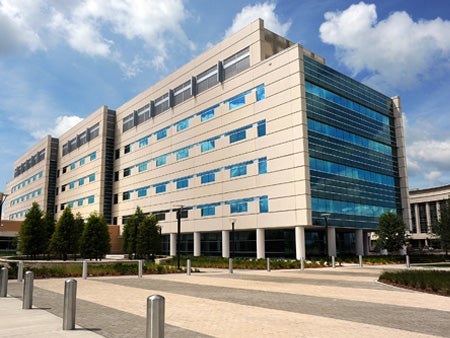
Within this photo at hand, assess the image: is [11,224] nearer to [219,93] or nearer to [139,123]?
[139,123]

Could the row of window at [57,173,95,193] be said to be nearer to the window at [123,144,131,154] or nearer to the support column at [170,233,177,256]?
the window at [123,144,131,154]

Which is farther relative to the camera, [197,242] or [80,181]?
Answer: [80,181]

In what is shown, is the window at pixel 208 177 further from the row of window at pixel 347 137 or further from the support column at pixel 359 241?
the support column at pixel 359 241

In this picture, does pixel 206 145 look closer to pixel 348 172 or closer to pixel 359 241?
pixel 348 172

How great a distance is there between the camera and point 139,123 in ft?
232

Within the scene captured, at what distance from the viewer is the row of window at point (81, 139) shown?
8044cm

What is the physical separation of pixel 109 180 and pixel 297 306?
6950 cm

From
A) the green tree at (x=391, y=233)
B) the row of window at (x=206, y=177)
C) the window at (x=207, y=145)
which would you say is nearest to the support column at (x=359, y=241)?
the green tree at (x=391, y=233)

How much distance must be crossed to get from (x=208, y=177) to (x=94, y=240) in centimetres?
1638

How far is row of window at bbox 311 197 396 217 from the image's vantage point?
43094 mm

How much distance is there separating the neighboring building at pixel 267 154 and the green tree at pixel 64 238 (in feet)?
42.2

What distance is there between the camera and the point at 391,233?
45188 mm

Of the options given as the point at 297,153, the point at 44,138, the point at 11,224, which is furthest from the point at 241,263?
the point at 44,138

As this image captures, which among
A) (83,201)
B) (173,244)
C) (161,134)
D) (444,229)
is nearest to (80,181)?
(83,201)
